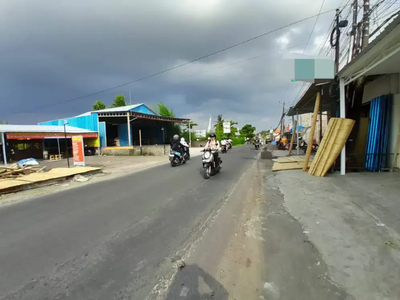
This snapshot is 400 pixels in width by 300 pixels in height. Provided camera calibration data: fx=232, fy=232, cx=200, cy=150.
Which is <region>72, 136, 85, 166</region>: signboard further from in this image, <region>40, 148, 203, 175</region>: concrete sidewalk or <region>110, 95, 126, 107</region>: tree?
<region>110, 95, 126, 107</region>: tree

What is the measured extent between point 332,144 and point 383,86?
279 cm

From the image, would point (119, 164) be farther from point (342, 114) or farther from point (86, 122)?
point (86, 122)

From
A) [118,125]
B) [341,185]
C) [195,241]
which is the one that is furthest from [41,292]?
[118,125]

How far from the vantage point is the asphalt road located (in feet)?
7.82

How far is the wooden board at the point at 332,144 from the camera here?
284 inches

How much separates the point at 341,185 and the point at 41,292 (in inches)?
259

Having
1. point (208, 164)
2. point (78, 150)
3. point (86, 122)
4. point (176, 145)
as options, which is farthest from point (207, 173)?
point (86, 122)

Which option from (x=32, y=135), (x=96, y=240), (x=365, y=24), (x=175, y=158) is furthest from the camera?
(x=32, y=135)

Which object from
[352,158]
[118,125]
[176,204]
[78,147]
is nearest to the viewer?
[176,204]

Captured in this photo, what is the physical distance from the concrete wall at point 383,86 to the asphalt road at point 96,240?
6.47 m

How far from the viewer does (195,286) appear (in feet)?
7.72

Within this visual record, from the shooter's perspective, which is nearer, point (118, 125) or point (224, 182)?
point (224, 182)

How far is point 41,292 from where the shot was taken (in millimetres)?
2289

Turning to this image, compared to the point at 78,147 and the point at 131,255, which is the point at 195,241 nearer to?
the point at 131,255
